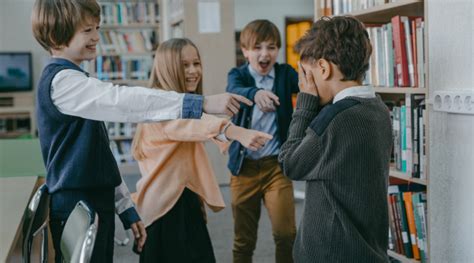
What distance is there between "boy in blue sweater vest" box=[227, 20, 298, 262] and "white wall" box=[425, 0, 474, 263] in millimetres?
742

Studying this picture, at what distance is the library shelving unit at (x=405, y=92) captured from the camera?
226cm

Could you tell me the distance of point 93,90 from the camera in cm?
154

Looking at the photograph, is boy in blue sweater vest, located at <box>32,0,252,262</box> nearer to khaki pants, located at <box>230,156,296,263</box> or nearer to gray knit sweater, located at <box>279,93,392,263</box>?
gray knit sweater, located at <box>279,93,392,263</box>

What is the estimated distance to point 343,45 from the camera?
156 centimetres

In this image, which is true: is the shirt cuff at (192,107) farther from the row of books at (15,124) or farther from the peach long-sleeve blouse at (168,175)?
the row of books at (15,124)

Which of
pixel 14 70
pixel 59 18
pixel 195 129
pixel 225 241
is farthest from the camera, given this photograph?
pixel 14 70

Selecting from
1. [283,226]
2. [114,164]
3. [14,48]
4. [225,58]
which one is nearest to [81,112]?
[114,164]

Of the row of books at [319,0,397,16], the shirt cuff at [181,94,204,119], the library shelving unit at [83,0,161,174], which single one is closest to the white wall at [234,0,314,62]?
the library shelving unit at [83,0,161,174]

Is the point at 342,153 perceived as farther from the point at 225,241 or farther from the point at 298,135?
the point at 225,241

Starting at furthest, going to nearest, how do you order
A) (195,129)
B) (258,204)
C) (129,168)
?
(129,168) → (258,204) → (195,129)

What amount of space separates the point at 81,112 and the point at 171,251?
36.5 inches

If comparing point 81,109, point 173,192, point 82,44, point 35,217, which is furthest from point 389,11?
point 35,217

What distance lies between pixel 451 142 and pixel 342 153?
544 mm

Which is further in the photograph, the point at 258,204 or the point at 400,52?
the point at 258,204
